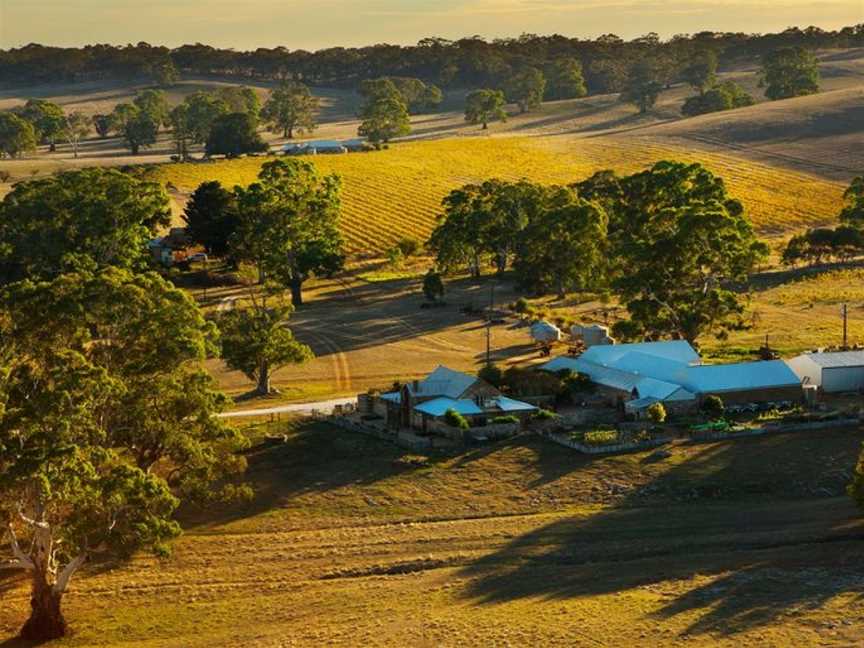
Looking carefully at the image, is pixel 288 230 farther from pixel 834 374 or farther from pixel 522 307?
pixel 834 374

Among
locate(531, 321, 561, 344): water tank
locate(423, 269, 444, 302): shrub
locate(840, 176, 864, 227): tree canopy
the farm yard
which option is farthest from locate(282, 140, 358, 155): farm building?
locate(531, 321, 561, 344): water tank

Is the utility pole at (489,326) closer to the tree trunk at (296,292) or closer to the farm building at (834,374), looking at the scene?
the tree trunk at (296,292)

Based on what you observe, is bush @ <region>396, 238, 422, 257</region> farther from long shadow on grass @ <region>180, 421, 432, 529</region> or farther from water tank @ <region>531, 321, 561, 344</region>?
long shadow on grass @ <region>180, 421, 432, 529</region>

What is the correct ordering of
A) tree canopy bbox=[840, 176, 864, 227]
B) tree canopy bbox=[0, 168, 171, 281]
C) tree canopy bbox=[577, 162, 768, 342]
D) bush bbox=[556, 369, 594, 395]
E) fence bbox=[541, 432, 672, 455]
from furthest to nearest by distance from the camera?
1. tree canopy bbox=[840, 176, 864, 227]
2. tree canopy bbox=[0, 168, 171, 281]
3. tree canopy bbox=[577, 162, 768, 342]
4. bush bbox=[556, 369, 594, 395]
5. fence bbox=[541, 432, 672, 455]

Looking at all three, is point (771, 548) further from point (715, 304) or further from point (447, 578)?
point (715, 304)

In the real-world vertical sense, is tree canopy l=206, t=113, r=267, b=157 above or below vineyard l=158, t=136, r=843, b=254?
above

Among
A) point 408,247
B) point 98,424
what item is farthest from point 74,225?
point 98,424
